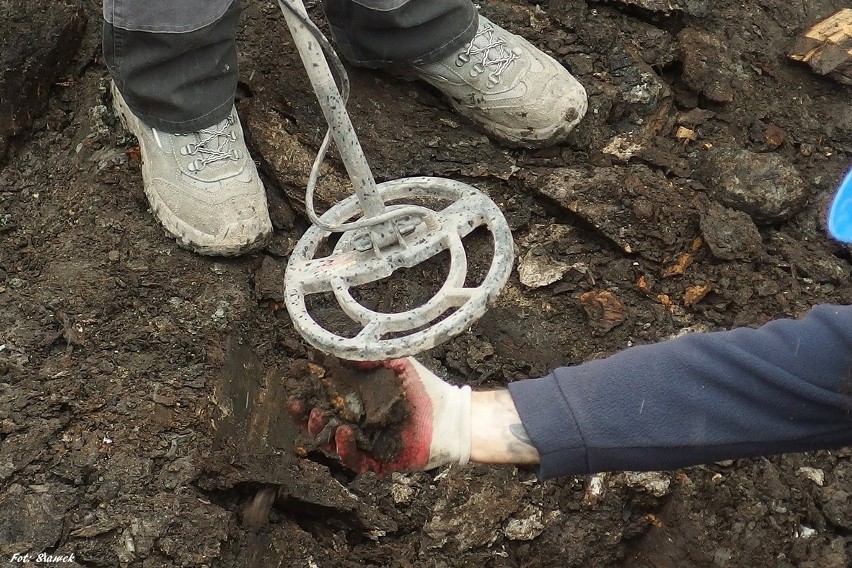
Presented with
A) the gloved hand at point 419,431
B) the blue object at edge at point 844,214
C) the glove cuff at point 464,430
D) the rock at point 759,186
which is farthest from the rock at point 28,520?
the rock at point 759,186

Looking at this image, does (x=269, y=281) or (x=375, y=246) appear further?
(x=269, y=281)

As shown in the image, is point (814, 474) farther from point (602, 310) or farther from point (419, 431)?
point (419, 431)

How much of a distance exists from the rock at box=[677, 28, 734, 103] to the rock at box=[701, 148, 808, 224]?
0.28 m

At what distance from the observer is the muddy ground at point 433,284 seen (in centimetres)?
169

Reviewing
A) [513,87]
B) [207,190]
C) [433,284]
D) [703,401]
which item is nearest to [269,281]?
[207,190]

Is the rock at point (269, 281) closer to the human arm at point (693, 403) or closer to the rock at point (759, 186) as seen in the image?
the human arm at point (693, 403)

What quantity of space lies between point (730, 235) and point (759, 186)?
18 cm

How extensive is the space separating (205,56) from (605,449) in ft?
4.20

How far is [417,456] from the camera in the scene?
1.41 metres

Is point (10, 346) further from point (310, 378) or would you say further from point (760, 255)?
point (760, 255)

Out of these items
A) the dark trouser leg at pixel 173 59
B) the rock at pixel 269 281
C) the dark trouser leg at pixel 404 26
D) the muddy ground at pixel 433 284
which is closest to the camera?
the muddy ground at pixel 433 284

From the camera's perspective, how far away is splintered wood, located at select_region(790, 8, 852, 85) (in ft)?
7.68

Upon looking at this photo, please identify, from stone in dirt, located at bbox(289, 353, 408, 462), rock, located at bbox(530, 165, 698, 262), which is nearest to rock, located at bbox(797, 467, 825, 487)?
rock, located at bbox(530, 165, 698, 262)

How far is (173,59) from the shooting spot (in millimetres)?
1944
